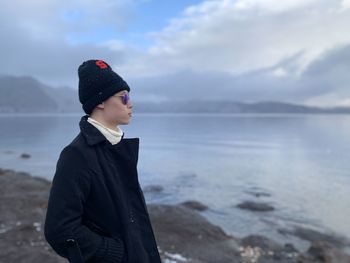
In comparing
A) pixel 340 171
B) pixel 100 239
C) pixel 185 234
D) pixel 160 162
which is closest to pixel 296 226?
pixel 185 234

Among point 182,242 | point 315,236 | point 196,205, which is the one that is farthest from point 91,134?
point 196,205

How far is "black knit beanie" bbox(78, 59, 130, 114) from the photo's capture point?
123 inches

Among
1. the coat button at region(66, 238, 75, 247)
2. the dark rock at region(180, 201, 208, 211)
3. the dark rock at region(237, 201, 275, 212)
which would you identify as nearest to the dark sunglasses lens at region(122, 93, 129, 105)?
the coat button at region(66, 238, 75, 247)

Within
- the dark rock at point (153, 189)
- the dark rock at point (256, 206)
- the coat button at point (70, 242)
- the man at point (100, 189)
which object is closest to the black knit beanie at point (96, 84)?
the man at point (100, 189)

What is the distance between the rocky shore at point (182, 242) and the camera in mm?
10666

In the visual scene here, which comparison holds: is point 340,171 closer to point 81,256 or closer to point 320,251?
point 320,251

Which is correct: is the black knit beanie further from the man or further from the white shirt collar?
the white shirt collar

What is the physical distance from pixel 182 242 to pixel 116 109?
36.8 feet

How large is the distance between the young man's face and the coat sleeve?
1.46ft

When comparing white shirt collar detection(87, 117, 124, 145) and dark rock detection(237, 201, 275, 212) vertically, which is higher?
white shirt collar detection(87, 117, 124, 145)

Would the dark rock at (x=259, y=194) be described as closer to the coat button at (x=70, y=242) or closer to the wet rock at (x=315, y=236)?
the wet rock at (x=315, y=236)

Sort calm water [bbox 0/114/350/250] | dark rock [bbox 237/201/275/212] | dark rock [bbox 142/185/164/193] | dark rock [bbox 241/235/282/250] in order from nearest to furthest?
dark rock [bbox 241/235/282/250]
calm water [bbox 0/114/350/250]
dark rock [bbox 237/201/275/212]
dark rock [bbox 142/185/164/193]

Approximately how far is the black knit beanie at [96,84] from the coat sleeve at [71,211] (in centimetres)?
48

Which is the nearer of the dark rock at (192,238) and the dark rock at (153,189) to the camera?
the dark rock at (192,238)
